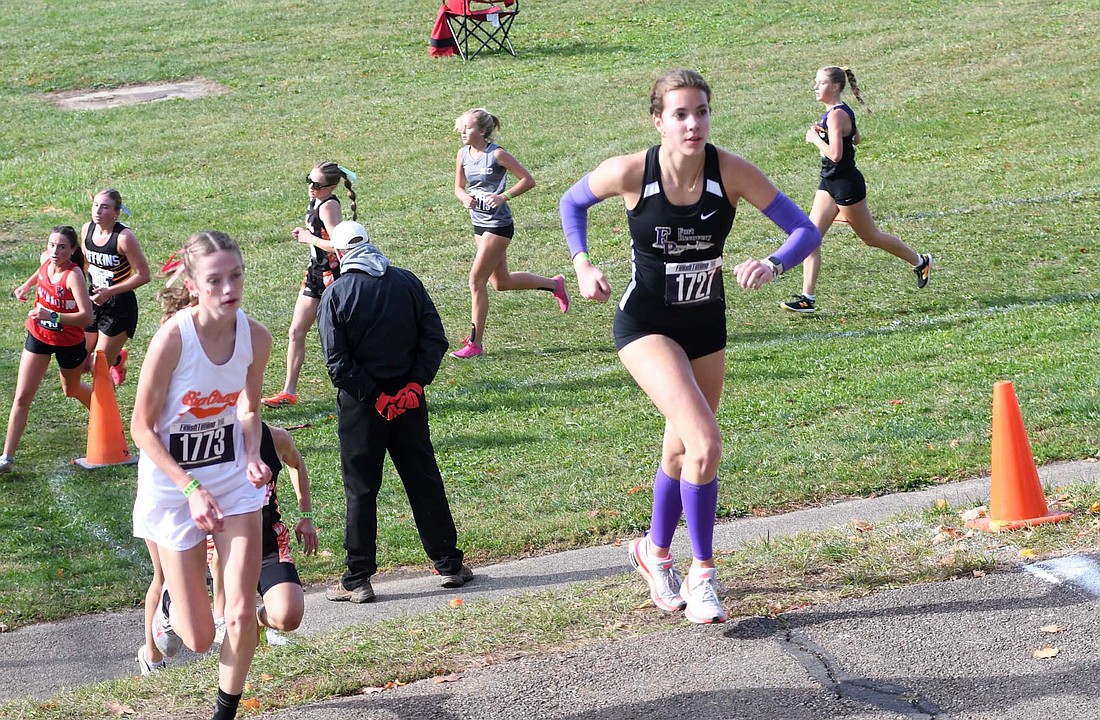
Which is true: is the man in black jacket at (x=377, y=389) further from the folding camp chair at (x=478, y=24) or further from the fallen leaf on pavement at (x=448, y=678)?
the folding camp chair at (x=478, y=24)

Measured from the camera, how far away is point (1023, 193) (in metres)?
16.5

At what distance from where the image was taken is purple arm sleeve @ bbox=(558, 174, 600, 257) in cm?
547

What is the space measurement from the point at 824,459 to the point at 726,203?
3.67 m

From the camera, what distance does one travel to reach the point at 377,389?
6863 mm

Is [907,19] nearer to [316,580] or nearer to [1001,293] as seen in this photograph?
[1001,293]

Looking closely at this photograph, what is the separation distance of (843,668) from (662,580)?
93cm

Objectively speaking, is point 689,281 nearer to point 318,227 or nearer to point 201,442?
point 201,442

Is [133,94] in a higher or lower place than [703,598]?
higher

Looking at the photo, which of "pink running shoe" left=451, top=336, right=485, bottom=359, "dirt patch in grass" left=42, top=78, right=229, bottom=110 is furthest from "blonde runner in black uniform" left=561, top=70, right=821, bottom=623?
"dirt patch in grass" left=42, top=78, right=229, bottom=110

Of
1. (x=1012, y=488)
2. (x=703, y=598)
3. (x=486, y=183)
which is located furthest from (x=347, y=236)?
(x=486, y=183)

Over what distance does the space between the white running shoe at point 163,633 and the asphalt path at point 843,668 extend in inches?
37.9

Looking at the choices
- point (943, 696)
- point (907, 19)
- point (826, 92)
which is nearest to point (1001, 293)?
point (826, 92)

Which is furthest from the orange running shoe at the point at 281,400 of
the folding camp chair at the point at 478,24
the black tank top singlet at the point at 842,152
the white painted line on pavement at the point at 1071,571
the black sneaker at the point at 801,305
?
the folding camp chair at the point at 478,24

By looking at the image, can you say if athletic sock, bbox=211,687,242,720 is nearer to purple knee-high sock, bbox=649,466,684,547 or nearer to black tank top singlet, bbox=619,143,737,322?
purple knee-high sock, bbox=649,466,684,547
